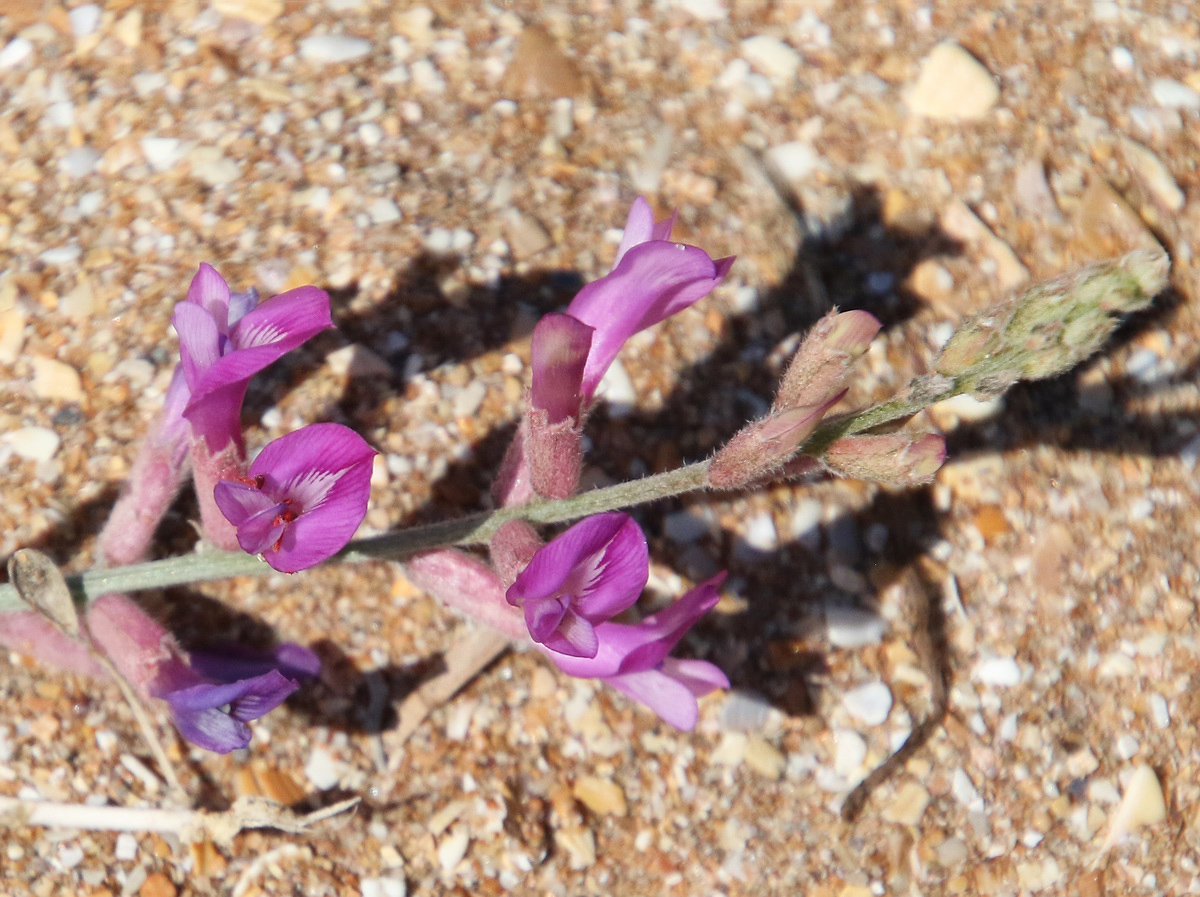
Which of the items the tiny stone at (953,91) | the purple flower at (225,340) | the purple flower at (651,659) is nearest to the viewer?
the purple flower at (225,340)

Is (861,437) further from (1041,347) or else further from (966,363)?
(1041,347)

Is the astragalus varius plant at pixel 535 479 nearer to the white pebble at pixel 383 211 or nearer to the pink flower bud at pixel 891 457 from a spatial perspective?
the pink flower bud at pixel 891 457

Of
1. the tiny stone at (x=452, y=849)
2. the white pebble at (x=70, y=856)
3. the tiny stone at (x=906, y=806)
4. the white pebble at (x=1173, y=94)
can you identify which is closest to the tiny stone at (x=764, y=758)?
the tiny stone at (x=906, y=806)

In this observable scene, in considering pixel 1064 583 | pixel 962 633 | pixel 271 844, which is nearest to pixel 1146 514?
pixel 1064 583

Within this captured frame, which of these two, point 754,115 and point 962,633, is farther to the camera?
point 754,115

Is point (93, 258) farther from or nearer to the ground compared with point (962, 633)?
farther from the ground
